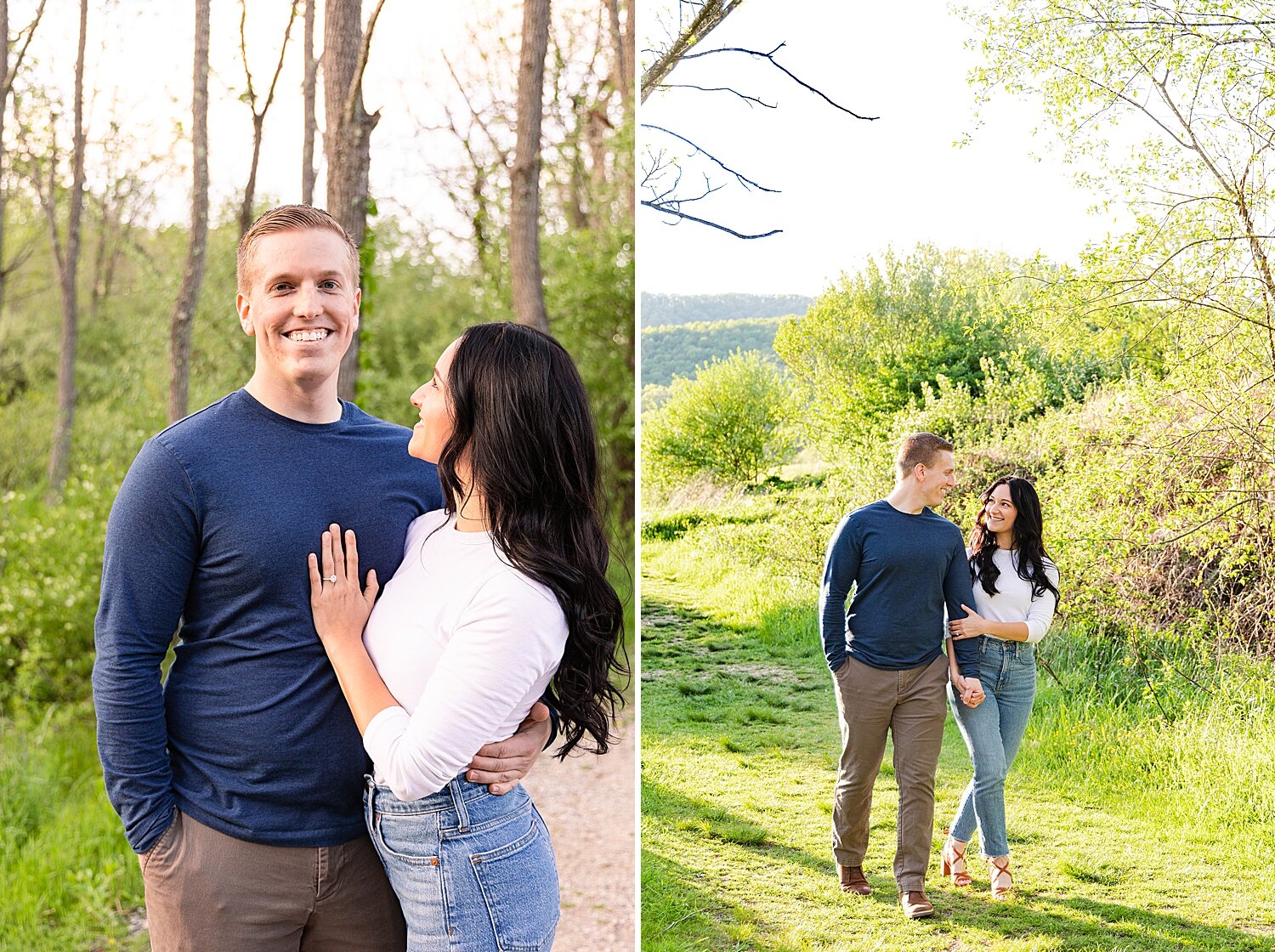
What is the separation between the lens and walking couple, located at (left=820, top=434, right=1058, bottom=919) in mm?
2695

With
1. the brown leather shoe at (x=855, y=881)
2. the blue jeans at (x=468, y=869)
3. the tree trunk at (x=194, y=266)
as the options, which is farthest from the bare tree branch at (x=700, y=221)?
the tree trunk at (x=194, y=266)

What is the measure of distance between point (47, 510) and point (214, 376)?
1237 millimetres

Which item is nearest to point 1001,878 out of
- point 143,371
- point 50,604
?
point 50,604

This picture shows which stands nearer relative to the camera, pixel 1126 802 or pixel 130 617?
pixel 130 617

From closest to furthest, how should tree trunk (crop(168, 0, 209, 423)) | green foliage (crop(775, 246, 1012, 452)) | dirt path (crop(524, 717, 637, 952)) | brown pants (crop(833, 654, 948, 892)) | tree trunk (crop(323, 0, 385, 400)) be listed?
brown pants (crop(833, 654, 948, 892)) < green foliage (crop(775, 246, 1012, 452)) < tree trunk (crop(323, 0, 385, 400)) < dirt path (crop(524, 717, 637, 952)) < tree trunk (crop(168, 0, 209, 423))

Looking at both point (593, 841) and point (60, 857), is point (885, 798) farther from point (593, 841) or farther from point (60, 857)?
point (60, 857)

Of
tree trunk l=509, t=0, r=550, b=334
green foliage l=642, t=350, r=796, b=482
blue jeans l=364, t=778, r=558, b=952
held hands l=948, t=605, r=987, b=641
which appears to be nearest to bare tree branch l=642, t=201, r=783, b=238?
green foliage l=642, t=350, r=796, b=482

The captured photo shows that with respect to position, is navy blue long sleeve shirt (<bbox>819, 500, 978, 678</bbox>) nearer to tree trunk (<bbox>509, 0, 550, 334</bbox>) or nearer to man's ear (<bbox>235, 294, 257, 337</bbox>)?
man's ear (<bbox>235, 294, 257, 337</bbox>)

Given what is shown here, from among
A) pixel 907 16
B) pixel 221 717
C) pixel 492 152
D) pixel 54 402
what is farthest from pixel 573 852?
pixel 492 152

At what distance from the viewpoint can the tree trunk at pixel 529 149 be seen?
596 centimetres

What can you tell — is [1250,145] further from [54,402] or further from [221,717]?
[54,402]

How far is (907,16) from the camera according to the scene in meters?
2.95

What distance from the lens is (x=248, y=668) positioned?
1.71 meters

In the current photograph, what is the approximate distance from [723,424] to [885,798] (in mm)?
1181
